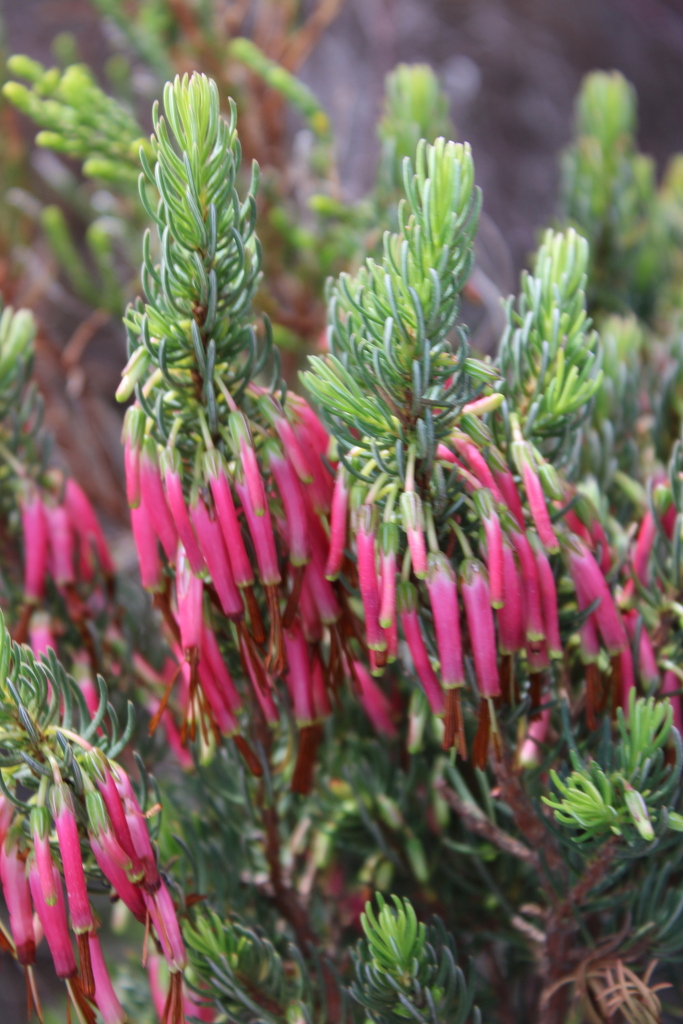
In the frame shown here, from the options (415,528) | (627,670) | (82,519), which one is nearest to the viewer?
(415,528)

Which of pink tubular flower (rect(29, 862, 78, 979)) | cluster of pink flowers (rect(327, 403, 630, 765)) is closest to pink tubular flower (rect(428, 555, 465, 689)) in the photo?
cluster of pink flowers (rect(327, 403, 630, 765))

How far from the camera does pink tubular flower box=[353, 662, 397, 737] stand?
515 mm

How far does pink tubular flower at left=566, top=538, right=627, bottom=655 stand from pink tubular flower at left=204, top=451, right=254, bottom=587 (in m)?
0.17

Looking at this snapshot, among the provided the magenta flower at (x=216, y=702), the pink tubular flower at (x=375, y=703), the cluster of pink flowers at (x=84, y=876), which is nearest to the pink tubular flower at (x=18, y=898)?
the cluster of pink flowers at (x=84, y=876)

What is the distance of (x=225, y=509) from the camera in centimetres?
38

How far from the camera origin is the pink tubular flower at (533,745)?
0.48 m

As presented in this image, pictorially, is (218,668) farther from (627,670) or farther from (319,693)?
(627,670)

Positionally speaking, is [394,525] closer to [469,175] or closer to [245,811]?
[469,175]

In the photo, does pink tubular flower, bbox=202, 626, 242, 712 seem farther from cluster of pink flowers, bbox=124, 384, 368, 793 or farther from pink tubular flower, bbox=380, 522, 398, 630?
pink tubular flower, bbox=380, 522, 398, 630

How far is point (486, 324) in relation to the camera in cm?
101

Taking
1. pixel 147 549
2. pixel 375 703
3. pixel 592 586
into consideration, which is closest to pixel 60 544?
pixel 147 549

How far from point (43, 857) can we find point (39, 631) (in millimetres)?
199

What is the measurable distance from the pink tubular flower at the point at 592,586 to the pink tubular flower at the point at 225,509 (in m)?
0.17

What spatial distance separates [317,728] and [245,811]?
154 millimetres
